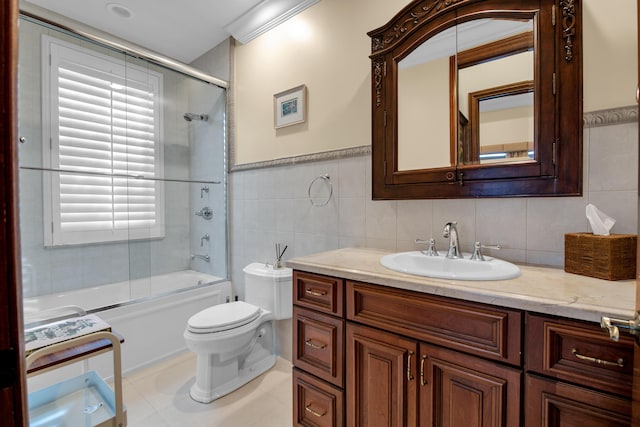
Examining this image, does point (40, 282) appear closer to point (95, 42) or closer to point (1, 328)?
point (95, 42)

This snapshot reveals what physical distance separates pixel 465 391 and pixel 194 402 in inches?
60.2

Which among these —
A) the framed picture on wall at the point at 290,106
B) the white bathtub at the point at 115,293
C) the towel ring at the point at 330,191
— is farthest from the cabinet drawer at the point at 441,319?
the white bathtub at the point at 115,293

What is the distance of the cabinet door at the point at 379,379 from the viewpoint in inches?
42.9

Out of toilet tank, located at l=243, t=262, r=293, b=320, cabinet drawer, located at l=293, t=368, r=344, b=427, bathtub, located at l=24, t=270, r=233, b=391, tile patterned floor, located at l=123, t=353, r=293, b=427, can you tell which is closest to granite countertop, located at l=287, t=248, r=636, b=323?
cabinet drawer, located at l=293, t=368, r=344, b=427

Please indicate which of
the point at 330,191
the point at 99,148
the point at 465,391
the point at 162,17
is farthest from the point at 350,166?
the point at 99,148

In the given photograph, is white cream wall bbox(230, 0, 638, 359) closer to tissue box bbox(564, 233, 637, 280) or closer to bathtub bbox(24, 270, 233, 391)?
tissue box bbox(564, 233, 637, 280)

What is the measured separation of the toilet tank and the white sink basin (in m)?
0.86

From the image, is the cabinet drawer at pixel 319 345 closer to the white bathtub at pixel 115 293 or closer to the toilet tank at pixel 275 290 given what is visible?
the toilet tank at pixel 275 290

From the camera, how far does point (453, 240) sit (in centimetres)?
139

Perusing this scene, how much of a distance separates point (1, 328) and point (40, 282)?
2.49 metres

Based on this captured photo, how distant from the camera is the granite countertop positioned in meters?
0.79

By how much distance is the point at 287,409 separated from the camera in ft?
5.59

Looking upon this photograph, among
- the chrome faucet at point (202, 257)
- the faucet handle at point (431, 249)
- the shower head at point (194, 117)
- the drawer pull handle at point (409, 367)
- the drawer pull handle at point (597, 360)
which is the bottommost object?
the drawer pull handle at point (409, 367)

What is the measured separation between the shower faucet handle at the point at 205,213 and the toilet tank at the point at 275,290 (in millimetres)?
1012
